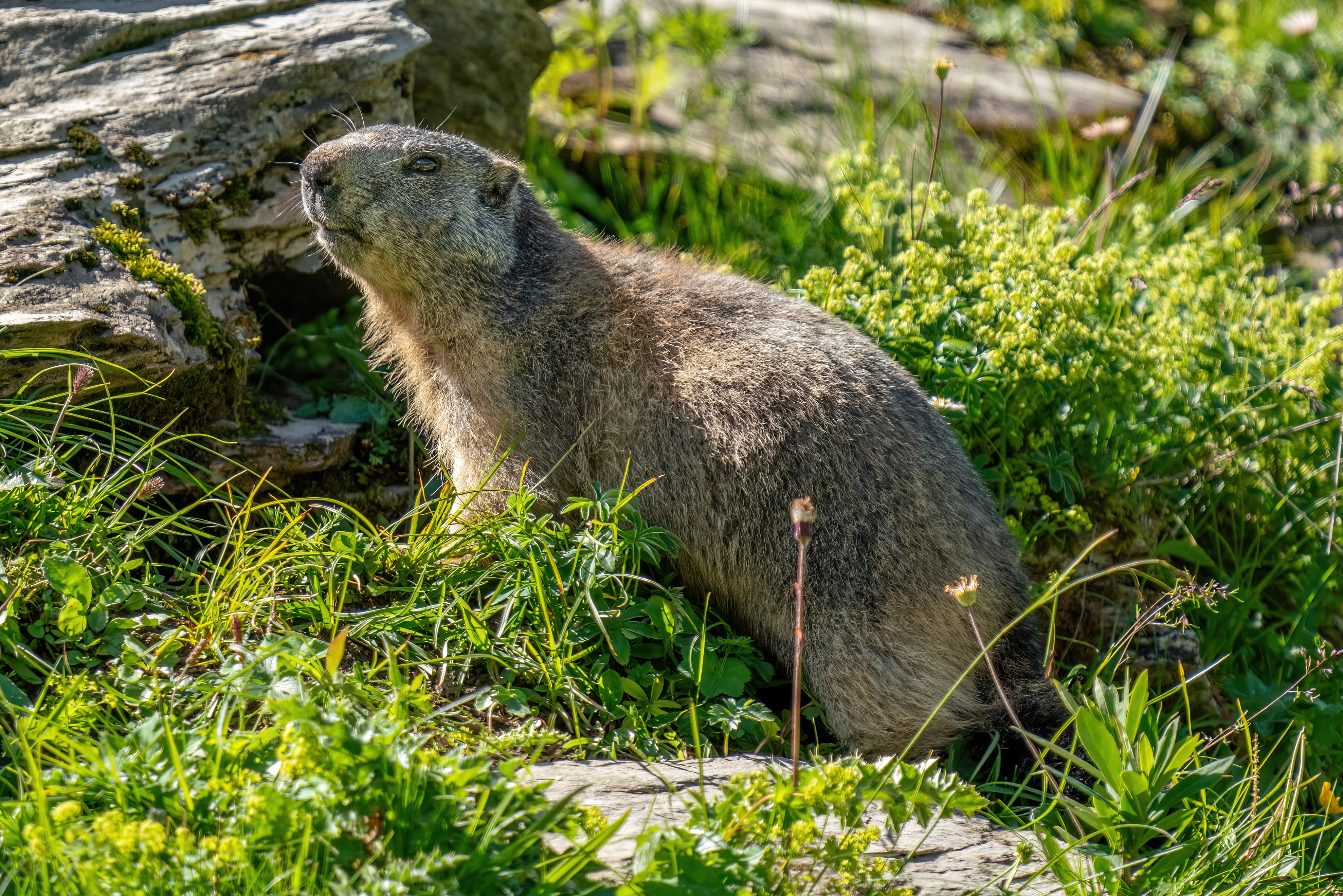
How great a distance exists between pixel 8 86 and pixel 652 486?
384 cm

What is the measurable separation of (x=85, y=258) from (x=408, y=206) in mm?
1438

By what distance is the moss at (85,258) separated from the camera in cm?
464

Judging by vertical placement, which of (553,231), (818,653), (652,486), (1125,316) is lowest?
(818,653)

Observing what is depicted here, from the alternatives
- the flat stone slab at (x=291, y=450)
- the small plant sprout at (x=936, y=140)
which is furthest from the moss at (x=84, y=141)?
the small plant sprout at (x=936, y=140)

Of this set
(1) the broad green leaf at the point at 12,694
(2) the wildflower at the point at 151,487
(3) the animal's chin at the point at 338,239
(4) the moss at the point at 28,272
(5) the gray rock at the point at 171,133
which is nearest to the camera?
(1) the broad green leaf at the point at 12,694

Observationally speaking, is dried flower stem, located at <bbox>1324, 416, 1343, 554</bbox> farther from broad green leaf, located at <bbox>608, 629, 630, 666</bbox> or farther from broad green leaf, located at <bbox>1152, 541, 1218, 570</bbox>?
broad green leaf, located at <bbox>608, 629, 630, 666</bbox>

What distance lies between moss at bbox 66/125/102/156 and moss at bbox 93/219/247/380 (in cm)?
46

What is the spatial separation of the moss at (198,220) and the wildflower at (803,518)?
378 centimetres

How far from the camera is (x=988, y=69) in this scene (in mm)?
9781

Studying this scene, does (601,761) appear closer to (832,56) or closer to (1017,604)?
(1017,604)

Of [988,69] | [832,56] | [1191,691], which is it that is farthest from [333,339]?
[988,69]

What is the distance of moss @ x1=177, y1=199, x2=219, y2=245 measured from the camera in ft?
17.3

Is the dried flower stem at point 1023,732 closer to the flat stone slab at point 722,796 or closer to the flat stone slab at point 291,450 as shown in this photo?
Answer: the flat stone slab at point 722,796

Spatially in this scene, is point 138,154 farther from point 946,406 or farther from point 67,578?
point 946,406
